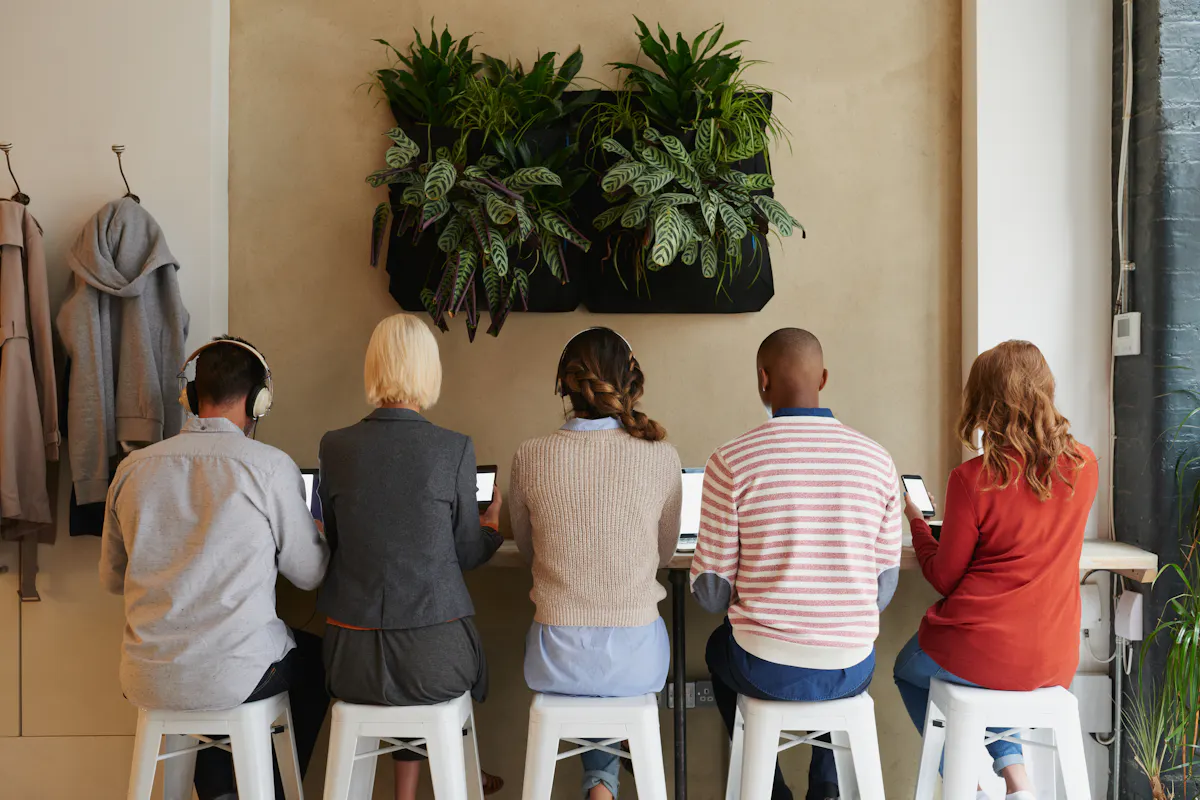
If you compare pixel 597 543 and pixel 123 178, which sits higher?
pixel 123 178

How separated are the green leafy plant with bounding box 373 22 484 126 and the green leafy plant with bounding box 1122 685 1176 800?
2.82 meters

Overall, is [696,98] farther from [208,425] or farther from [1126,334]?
[208,425]

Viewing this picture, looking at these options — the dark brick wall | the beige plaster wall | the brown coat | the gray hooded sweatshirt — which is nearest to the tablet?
the beige plaster wall

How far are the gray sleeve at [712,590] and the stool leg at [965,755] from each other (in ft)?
2.05

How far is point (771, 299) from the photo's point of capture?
9.47 ft

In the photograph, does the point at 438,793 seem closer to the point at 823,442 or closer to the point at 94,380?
the point at 823,442

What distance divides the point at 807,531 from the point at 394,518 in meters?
0.94

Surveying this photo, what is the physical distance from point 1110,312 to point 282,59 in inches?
116

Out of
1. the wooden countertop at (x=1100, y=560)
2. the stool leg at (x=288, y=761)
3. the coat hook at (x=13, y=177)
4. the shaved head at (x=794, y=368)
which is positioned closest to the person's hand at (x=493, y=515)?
the wooden countertop at (x=1100, y=560)

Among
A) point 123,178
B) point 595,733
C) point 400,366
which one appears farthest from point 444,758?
point 123,178

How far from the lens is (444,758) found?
1.96 metres

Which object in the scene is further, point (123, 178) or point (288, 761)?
point (123, 178)

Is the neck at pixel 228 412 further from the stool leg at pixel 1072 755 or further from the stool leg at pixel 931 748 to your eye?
the stool leg at pixel 1072 755

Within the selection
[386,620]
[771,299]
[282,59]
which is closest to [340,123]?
[282,59]
